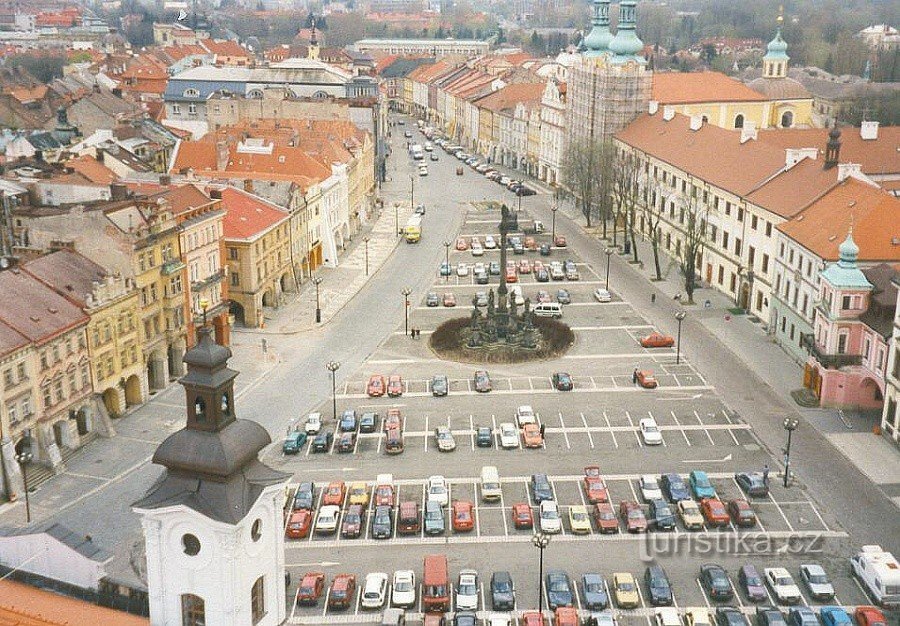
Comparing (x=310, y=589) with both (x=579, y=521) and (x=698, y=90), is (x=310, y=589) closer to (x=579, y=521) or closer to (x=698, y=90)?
(x=579, y=521)

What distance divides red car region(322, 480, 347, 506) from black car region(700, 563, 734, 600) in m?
18.5

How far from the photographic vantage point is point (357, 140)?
123938mm

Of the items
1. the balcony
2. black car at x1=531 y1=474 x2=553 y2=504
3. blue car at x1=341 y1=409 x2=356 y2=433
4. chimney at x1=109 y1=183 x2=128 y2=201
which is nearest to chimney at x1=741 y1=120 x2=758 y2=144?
the balcony

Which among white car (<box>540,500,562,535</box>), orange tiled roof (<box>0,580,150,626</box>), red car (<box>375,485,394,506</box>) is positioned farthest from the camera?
red car (<box>375,485,394,506</box>)

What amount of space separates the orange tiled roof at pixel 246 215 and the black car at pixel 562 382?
27421mm

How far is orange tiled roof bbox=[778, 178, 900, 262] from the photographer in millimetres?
72688

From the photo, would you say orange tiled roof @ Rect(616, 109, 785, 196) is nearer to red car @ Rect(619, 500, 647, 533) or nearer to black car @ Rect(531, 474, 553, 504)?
black car @ Rect(531, 474, 553, 504)

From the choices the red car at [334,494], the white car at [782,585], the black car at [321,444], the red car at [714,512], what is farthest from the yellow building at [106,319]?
the white car at [782,585]

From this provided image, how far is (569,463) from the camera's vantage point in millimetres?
59781

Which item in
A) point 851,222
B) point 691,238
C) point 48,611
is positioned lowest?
point 691,238

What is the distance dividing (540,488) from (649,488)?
5722 mm

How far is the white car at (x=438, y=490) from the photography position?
178 ft

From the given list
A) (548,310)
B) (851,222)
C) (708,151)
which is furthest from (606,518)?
(708,151)

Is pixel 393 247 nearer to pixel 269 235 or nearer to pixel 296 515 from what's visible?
pixel 269 235
